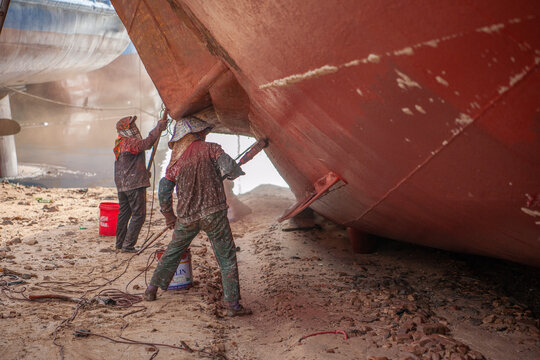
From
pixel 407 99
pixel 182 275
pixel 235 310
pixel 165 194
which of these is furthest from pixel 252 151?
pixel 407 99

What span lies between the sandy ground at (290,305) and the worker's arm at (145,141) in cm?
125

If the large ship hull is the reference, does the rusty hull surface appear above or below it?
below

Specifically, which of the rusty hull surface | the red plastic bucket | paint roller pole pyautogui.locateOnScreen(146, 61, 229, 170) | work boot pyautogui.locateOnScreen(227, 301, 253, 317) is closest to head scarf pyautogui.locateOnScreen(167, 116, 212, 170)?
paint roller pole pyautogui.locateOnScreen(146, 61, 229, 170)

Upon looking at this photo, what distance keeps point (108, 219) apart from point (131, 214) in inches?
36.9

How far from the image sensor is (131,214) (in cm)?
577

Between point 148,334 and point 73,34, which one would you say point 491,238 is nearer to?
point 148,334

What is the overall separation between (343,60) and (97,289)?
3.17 meters

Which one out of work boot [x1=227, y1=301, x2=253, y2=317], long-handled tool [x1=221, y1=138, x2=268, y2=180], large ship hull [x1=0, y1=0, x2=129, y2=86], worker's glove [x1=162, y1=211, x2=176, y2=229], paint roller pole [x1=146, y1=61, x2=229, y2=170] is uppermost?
large ship hull [x1=0, y1=0, x2=129, y2=86]

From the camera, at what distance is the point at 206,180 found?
3760mm

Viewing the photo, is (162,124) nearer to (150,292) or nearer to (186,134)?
(186,134)

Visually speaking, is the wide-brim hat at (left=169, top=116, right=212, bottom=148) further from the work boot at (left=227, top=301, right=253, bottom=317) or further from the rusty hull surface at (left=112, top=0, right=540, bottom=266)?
the work boot at (left=227, top=301, right=253, bottom=317)

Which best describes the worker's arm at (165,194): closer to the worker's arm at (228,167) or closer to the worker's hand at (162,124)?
the worker's arm at (228,167)

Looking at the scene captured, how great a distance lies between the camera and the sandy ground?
304cm

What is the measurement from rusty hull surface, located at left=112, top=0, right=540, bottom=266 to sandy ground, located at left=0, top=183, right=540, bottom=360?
545 millimetres
